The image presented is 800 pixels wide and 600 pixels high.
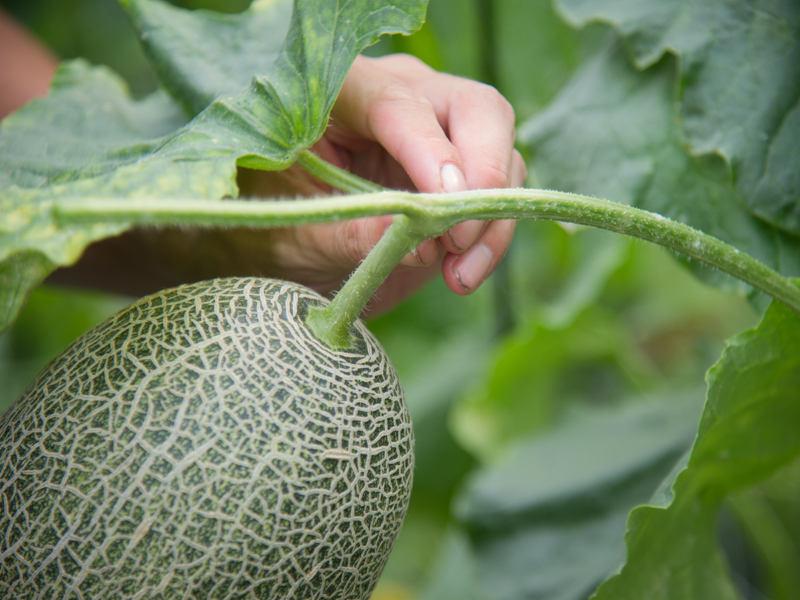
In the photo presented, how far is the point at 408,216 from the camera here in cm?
57

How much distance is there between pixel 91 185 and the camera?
57 cm

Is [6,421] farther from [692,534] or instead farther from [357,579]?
[692,534]

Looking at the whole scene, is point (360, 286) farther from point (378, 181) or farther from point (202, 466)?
point (378, 181)

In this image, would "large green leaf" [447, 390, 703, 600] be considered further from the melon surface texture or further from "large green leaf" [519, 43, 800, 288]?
the melon surface texture

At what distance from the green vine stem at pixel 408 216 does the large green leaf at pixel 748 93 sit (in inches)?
9.1

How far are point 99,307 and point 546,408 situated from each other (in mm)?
1640

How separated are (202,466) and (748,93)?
0.85 meters

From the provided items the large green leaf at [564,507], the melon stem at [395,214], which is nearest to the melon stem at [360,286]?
the melon stem at [395,214]

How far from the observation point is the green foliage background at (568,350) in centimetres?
97

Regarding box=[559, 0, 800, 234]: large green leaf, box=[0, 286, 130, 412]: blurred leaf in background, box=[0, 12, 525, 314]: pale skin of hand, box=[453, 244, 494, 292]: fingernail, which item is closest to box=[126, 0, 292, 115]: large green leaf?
box=[0, 12, 525, 314]: pale skin of hand

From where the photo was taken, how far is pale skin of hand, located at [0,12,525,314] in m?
0.72

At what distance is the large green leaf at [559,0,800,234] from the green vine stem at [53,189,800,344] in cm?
23

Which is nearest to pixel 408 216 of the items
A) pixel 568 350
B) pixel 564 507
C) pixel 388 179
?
pixel 388 179

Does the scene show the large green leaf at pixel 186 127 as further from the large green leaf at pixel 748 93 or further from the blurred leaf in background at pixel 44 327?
the blurred leaf in background at pixel 44 327
